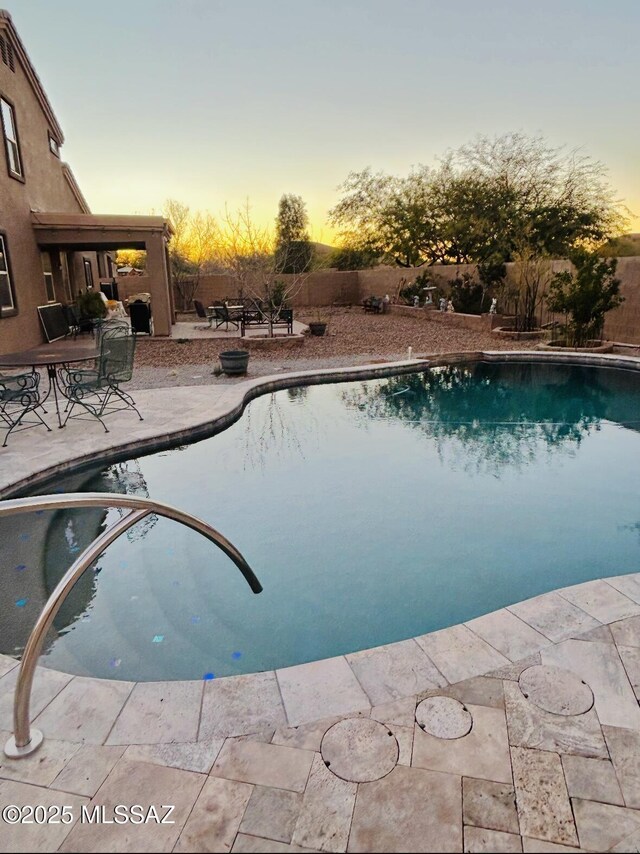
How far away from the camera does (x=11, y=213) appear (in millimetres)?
10508

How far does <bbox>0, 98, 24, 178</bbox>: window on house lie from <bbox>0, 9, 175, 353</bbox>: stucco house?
0.06 feet

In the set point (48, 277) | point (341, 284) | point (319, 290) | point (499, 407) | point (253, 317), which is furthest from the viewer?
point (341, 284)

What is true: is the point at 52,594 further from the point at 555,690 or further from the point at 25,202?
the point at 25,202

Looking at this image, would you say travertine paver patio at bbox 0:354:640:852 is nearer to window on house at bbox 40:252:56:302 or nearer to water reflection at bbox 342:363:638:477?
water reflection at bbox 342:363:638:477

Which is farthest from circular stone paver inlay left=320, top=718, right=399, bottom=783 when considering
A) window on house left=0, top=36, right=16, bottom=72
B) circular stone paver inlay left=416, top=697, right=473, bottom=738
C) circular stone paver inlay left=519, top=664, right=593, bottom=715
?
window on house left=0, top=36, right=16, bottom=72

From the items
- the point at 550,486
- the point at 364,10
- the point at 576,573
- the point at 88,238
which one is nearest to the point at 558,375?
the point at 550,486

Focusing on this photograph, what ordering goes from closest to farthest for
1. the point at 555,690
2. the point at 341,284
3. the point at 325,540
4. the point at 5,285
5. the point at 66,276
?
the point at 555,690 < the point at 325,540 < the point at 5,285 < the point at 66,276 < the point at 341,284

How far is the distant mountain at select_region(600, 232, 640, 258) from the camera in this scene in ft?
63.1

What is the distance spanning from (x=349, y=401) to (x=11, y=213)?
26.4 ft

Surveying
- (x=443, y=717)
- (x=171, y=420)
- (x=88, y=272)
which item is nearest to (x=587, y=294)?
(x=171, y=420)

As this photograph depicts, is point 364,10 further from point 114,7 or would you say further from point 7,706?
point 7,706

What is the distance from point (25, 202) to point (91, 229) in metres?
1.40

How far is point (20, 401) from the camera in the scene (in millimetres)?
6234

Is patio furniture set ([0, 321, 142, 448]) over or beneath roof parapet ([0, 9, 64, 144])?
beneath
